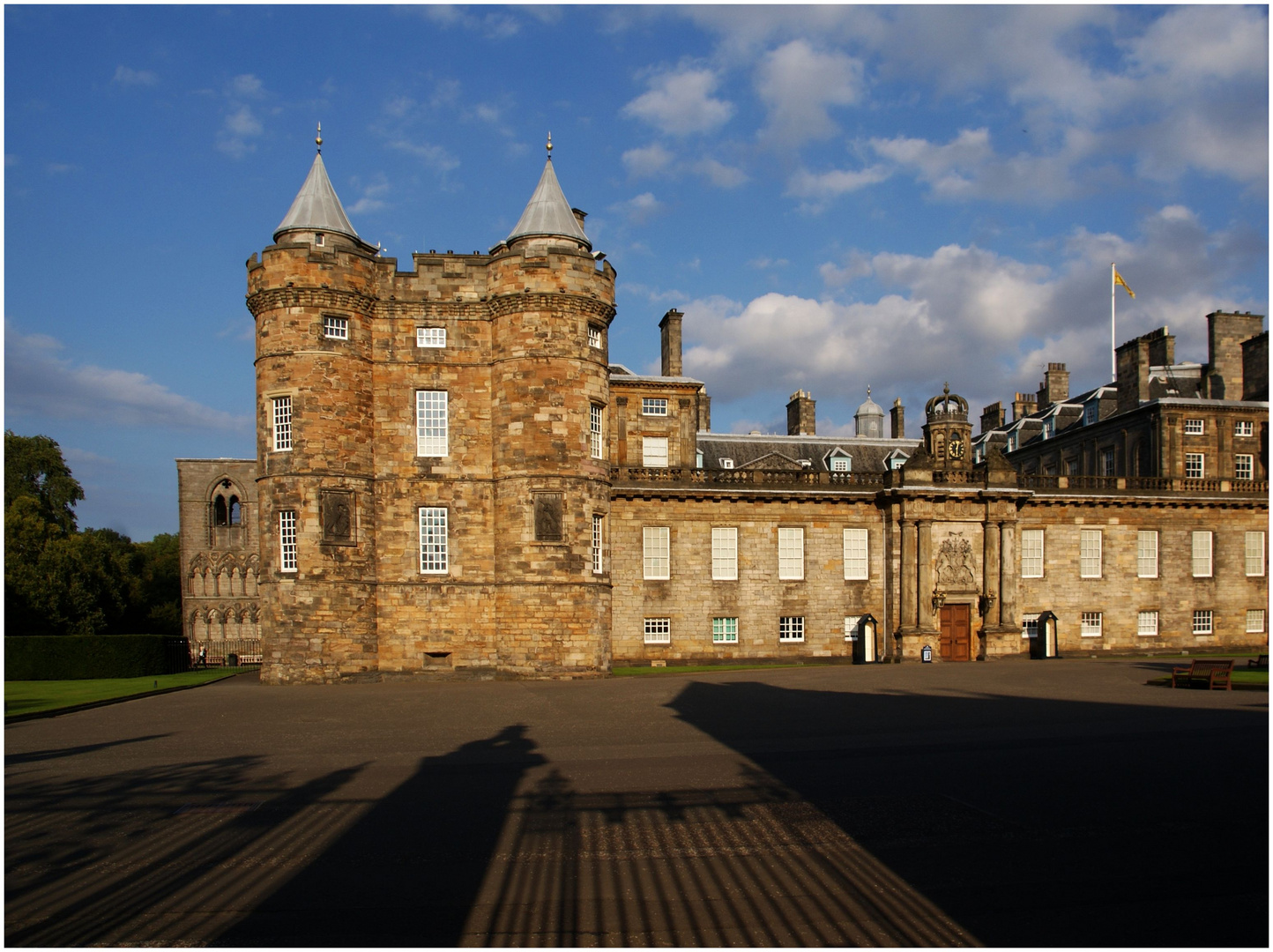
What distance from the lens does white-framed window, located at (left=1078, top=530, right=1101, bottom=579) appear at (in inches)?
1518

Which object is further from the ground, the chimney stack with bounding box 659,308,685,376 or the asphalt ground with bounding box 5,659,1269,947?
the chimney stack with bounding box 659,308,685,376

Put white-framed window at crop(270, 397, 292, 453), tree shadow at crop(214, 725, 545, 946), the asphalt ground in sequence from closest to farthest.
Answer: tree shadow at crop(214, 725, 545, 946) < the asphalt ground < white-framed window at crop(270, 397, 292, 453)

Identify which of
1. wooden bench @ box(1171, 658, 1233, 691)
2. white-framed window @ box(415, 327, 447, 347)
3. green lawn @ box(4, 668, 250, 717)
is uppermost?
white-framed window @ box(415, 327, 447, 347)

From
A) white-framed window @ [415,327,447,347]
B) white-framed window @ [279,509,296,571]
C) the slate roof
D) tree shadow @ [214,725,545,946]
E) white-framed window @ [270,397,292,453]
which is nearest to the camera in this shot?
tree shadow @ [214,725,545,946]

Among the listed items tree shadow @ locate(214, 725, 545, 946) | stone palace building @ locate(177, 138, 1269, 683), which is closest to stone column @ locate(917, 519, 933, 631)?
stone palace building @ locate(177, 138, 1269, 683)

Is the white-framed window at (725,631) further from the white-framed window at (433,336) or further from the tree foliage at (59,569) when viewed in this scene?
the tree foliage at (59,569)

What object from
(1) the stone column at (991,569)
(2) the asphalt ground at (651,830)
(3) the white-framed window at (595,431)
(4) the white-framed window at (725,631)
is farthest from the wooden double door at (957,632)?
(2) the asphalt ground at (651,830)

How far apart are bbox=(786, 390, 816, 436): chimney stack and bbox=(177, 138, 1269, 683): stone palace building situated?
39cm

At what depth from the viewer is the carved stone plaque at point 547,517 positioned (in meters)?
29.8

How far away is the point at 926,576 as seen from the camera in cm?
3616

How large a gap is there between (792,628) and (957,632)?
6601mm

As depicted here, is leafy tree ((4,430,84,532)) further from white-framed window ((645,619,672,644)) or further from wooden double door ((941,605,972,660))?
wooden double door ((941,605,972,660))

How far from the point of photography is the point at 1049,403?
51.7 metres

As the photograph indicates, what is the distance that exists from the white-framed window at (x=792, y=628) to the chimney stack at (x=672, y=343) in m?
12.3
